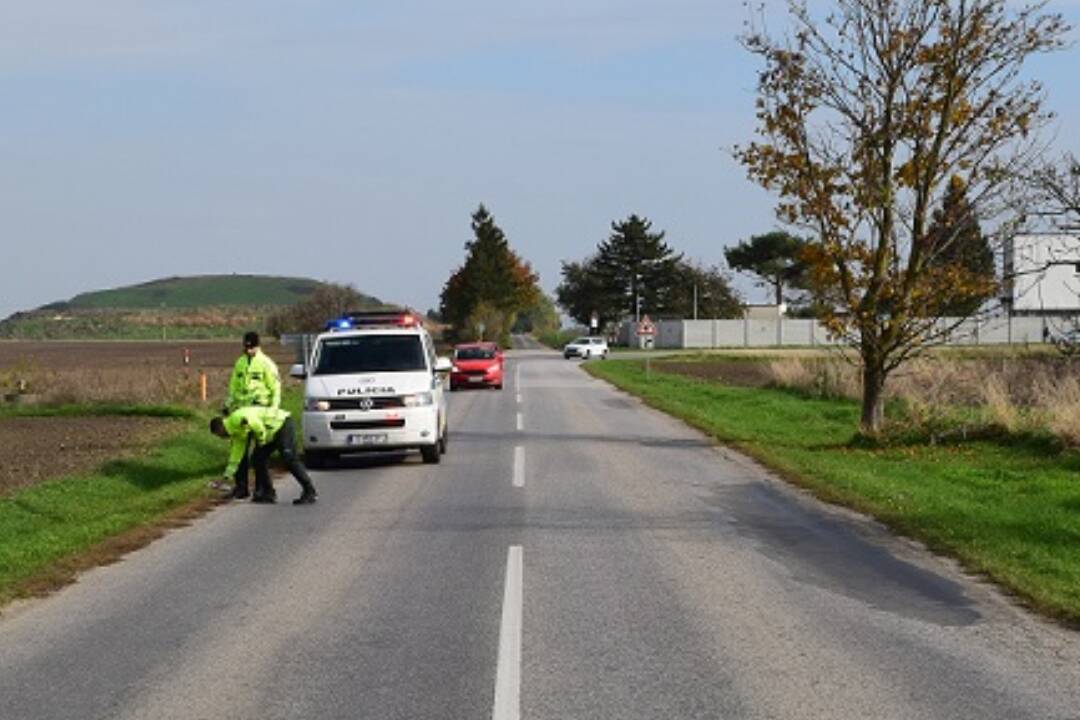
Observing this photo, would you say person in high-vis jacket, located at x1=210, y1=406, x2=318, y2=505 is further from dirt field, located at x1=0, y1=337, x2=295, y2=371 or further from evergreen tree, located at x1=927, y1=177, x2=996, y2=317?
dirt field, located at x1=0, y1=337, x2=295, y2=371

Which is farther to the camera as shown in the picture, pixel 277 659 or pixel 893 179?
pixel 893 179

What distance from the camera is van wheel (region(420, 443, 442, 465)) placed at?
20406mm

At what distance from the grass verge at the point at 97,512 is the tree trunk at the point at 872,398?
1039cm

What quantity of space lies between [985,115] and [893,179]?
5.47 ft

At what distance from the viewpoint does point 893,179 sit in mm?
22906

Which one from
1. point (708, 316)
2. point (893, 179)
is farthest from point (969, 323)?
point (708, 316)

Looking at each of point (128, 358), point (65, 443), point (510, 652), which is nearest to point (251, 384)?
point (510, 652)

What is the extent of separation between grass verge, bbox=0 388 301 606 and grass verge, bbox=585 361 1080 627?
23.4 feet

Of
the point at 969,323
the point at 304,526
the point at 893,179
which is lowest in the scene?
the point at 304,526

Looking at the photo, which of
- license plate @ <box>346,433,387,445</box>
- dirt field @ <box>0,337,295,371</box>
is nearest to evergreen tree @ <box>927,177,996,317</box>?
license plate @ <box>346,433,387,445</box>

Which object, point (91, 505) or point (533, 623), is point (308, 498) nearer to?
point (91, 505)

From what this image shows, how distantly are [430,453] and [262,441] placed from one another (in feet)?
15.1

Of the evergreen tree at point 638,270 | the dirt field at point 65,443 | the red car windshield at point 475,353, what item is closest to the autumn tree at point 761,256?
the evergreen tree at point 638,270

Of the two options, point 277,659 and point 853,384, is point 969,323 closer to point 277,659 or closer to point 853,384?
point 853,384
